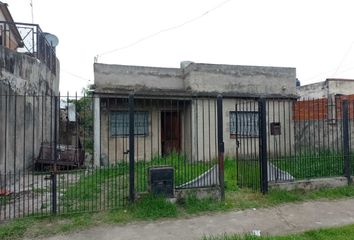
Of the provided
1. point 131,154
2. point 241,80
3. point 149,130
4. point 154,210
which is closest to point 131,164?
point 131,154

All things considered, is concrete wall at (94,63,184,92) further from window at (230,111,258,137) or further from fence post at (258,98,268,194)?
fence post at (258,98,268,194)

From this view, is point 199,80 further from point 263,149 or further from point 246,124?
point 263,149

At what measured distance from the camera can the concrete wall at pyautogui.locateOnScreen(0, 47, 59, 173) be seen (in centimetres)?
868

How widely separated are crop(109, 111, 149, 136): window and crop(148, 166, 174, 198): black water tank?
659cm

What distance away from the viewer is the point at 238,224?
526 cm

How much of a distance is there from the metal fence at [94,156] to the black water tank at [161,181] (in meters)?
0.19

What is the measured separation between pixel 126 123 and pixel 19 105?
4.22 m

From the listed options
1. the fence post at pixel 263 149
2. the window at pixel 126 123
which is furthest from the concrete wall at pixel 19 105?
the fence post at pixel 263 149

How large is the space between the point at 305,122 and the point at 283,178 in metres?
6.28

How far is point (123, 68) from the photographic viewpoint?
13.7m

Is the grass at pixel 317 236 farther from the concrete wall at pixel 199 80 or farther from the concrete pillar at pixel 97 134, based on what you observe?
the concrete wall at pixel 199 80

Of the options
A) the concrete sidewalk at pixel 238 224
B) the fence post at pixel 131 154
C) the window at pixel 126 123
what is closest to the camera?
the concrete sidewalk at pixel 238 224

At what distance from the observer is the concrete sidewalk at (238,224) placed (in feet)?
15.9

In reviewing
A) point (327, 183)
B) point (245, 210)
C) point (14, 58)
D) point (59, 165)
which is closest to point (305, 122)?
point (327, 183)
